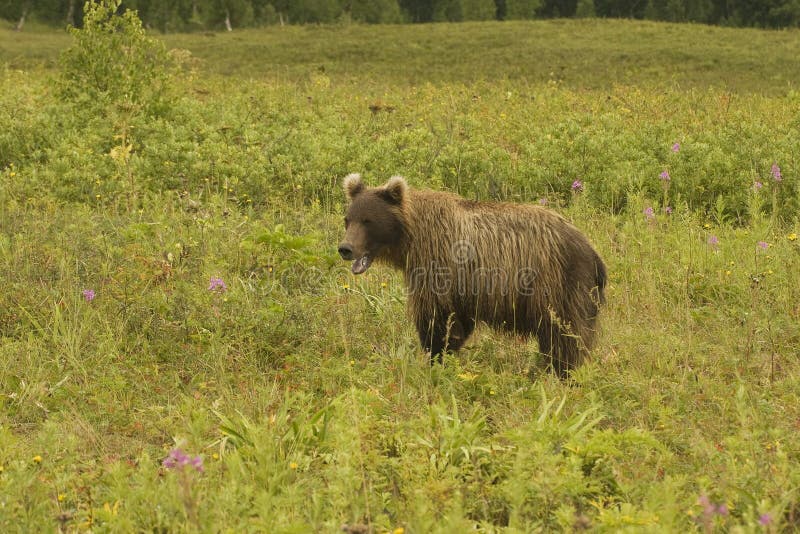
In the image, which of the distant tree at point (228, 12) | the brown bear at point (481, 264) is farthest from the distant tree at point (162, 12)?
the brown bear at point (481, 264)

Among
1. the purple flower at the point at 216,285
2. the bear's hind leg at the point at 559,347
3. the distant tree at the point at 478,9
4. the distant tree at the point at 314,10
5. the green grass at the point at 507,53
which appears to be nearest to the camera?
the bear's hind leg at the point at 559,347

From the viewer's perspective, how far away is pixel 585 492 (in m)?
4.05

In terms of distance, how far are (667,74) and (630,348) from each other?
22.5 meters

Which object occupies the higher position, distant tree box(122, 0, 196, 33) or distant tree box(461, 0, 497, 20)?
distant tree box(461, 0, 497, 20)

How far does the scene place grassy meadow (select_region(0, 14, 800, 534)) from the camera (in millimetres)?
3984

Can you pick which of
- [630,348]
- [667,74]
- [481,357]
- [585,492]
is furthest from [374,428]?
[667,74]

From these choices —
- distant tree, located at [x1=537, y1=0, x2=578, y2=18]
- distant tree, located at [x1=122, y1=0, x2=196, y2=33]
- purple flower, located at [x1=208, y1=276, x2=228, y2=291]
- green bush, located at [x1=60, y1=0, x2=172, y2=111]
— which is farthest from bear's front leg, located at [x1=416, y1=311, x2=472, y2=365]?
distant tree, located at [x1=537, y1=0, x2=578, y2=18]

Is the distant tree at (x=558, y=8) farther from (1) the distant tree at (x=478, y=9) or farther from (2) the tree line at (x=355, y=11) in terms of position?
(1) the distant tree at (x=478, y=9)

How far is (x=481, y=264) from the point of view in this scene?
585 centimetres

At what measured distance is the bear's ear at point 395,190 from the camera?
233 inches

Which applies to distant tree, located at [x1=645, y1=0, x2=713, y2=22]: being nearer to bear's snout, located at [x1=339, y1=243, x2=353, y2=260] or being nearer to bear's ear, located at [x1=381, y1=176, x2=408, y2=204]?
bear's ear, located at [x1=381, y1=176, x2=408, y2=204]

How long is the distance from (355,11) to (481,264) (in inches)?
2628

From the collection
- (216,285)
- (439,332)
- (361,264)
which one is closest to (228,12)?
(216,285)

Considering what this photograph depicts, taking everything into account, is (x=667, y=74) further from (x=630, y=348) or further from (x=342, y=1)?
(x=342, y=1)
